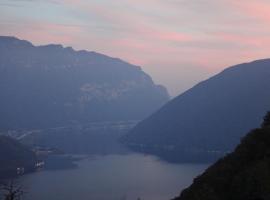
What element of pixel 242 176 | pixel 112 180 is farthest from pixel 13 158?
pixel 242 176

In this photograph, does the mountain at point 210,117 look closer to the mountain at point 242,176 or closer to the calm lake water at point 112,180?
the calm lake water at point 112,180

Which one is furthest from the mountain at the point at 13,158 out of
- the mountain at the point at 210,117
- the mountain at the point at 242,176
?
the mountain at the point at 242,176

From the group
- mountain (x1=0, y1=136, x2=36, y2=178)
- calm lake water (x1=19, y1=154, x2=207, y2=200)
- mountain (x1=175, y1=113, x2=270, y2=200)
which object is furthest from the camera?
mountain (x1=0, y1=136, x2=36, y2=178)

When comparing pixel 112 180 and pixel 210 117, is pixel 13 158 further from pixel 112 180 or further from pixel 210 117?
pixel 210 117

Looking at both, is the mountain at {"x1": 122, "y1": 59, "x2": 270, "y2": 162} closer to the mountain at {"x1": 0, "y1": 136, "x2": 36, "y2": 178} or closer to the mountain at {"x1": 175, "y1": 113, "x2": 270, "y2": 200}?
the mountain at {"x1": 0, "y1": 136, "x2": 36, "y2": 178}

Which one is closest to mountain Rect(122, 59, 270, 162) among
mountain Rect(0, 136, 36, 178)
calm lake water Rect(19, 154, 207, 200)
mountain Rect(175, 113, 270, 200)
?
calm lake water Rect(19, 154, 207, 200)

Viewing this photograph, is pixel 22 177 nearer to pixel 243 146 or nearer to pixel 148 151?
pixel 148 151
